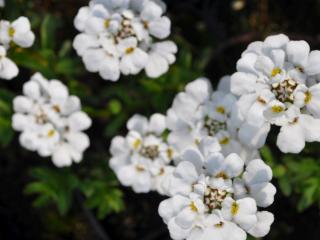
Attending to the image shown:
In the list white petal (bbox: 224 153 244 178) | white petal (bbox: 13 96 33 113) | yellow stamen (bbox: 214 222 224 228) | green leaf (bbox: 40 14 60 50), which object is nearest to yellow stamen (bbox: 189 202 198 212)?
yellow stamen (bbox: 214 222 224 228)

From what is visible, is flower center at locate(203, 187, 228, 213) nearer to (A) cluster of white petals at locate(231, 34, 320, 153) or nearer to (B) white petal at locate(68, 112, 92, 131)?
(A) cluster of white petals at locate(231, 34, 320, 153)

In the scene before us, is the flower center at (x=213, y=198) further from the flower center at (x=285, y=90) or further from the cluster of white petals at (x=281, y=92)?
the flower center at (x=285, y=90)

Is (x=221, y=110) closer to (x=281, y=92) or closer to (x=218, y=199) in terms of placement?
(x=281, y=92)

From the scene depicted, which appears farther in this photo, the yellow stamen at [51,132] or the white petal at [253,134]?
the yellow stamen at [51,132]

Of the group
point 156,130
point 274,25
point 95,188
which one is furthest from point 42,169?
point 274,25

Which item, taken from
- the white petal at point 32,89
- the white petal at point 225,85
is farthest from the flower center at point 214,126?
the white petal at point 32,89

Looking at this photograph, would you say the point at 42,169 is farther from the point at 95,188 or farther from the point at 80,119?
the point at 80,119
